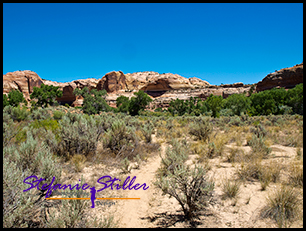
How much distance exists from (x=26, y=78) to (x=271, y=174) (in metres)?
87.3

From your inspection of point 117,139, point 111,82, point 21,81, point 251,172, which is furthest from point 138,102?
point 21,81

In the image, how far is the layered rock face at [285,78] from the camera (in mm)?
61094

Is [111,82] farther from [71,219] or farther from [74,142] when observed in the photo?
[71,219]

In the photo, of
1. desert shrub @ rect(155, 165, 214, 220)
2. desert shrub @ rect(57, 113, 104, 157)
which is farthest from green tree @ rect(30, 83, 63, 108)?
desert shrub @ rect(155, 165, 214, 220)

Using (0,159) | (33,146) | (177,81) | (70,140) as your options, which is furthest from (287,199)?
(177,81)

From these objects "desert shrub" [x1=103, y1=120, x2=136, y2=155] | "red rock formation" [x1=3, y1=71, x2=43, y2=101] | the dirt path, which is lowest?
the dirt path

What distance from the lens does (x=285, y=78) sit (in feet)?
211

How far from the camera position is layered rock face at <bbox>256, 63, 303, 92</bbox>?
61094 millimetres

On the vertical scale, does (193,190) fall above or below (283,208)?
above

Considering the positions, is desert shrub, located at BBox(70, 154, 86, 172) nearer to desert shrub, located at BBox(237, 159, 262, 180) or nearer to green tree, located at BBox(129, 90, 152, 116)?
desert shrub, located at BBox(237, 159, 262, 180)

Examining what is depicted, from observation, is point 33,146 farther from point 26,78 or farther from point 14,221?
point 26,78

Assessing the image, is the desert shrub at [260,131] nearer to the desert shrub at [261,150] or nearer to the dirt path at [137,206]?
the desert shrub at [261,150]

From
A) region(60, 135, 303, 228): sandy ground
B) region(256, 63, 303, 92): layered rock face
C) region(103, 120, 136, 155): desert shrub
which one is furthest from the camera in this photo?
region(256, 63, 303, 92): layered rock face

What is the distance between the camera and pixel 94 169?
4.53m
